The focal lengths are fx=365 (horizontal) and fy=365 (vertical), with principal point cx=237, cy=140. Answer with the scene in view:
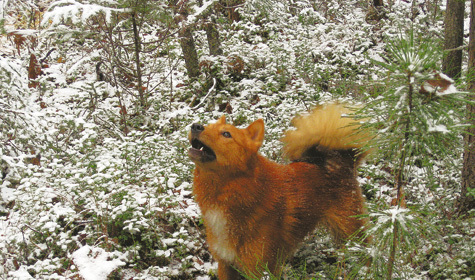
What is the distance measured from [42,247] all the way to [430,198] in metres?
4.38

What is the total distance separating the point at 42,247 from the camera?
3.82 m

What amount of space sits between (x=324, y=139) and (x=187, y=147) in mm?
2095

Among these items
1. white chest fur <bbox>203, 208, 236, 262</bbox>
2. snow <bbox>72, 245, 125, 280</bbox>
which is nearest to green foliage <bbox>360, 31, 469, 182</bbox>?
white chest fur <bbox>203, 208, 236, 262</bbox>

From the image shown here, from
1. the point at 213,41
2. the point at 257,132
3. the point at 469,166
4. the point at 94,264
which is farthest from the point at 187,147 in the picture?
the point at 213,41

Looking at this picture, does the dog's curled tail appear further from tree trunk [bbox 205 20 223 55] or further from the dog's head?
tree trunk [bbox 205 20 223 55]

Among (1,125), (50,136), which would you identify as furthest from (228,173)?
(1,125)

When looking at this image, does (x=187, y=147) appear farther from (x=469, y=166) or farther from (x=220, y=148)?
(x=469, y=166)

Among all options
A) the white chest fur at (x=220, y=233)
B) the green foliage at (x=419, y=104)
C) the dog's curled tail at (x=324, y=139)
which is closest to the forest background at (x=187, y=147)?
the green foliage at (x=419, y=104)

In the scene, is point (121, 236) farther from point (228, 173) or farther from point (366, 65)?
point (366, 65)

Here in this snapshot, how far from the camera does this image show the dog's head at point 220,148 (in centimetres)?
291

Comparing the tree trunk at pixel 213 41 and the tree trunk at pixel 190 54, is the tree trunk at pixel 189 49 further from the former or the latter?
the tree trunk at pixel 213 41

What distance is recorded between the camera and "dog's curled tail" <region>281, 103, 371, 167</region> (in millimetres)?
3380

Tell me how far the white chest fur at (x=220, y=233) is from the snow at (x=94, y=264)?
82 centimetres

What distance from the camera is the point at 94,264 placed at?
3.04m
